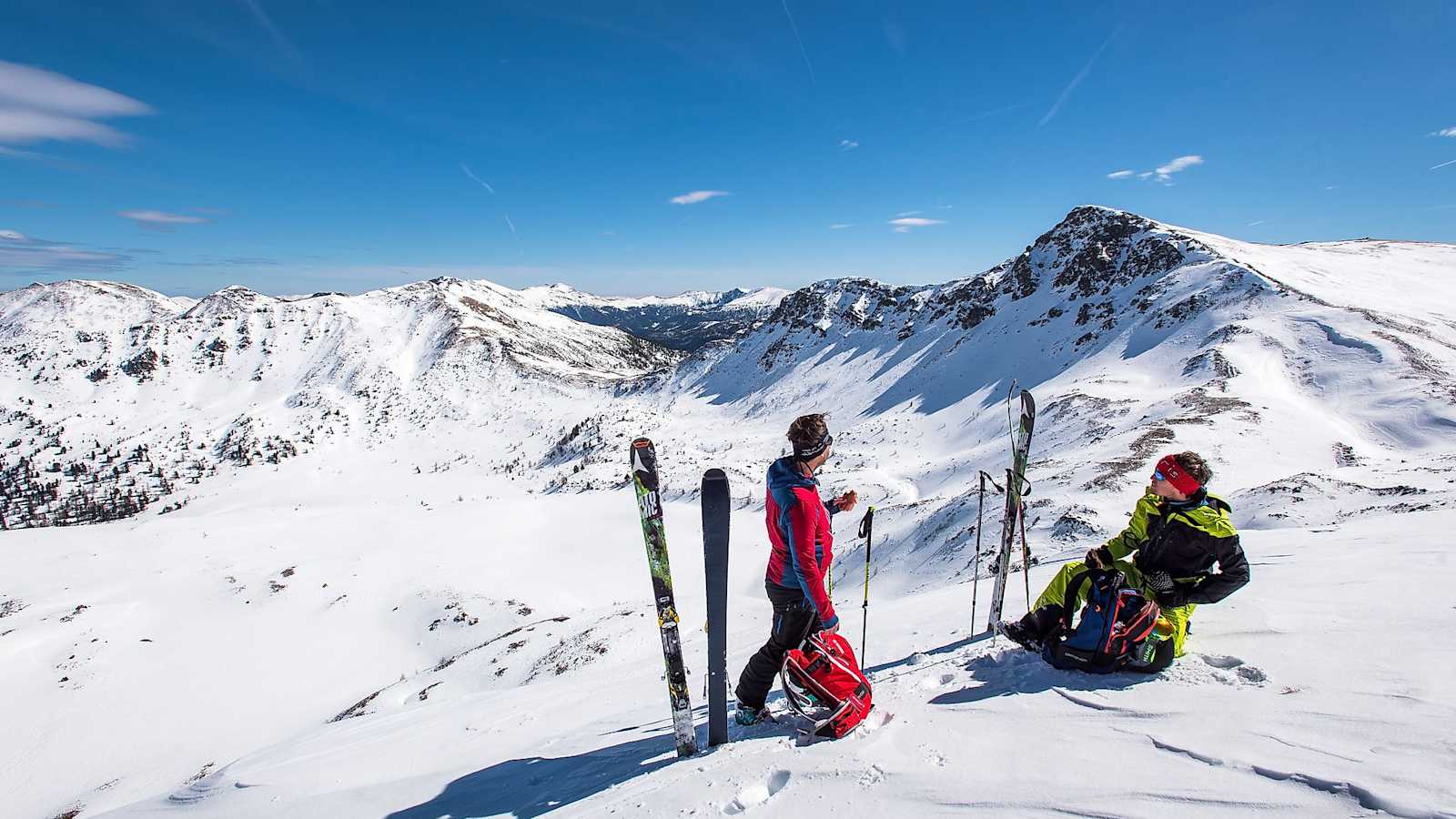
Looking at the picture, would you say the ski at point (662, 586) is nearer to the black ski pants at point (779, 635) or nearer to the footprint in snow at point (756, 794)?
the black ski pants at point (779, 635)

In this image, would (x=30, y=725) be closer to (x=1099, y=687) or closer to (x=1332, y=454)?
(x=1099, y=687)

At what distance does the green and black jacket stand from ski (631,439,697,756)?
15.8ft

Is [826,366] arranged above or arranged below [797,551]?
above

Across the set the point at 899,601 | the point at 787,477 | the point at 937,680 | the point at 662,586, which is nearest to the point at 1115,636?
the point at 937,680

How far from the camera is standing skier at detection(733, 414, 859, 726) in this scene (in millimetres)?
5168

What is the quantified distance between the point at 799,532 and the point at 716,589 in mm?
966

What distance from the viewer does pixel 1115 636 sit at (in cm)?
529

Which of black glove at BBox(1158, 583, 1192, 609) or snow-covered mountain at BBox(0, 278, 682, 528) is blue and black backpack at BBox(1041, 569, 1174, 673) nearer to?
black glove at BBox(1158, 583, 1192, 609)

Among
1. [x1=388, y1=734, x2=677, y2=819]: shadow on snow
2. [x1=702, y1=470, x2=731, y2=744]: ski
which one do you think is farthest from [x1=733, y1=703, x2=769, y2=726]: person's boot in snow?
[x1=388, y1=734, x2=677, y2=819]: shadow on snow

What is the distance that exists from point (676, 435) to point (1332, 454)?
63009mm

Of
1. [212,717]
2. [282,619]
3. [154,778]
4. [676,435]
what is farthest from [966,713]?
[676,435]

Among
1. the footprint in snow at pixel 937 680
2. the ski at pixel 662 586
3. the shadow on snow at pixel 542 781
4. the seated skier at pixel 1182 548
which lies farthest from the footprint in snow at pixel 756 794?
the seated skier at pixel 1182 548

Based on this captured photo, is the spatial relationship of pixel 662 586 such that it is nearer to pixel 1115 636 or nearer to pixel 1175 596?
pixel 1115 636

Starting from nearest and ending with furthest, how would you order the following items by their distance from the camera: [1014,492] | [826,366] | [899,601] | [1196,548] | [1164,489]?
1. [1196,548]
2. [1164,489]
3. [1014,492]
4. [899,601]
5. [826,366]
